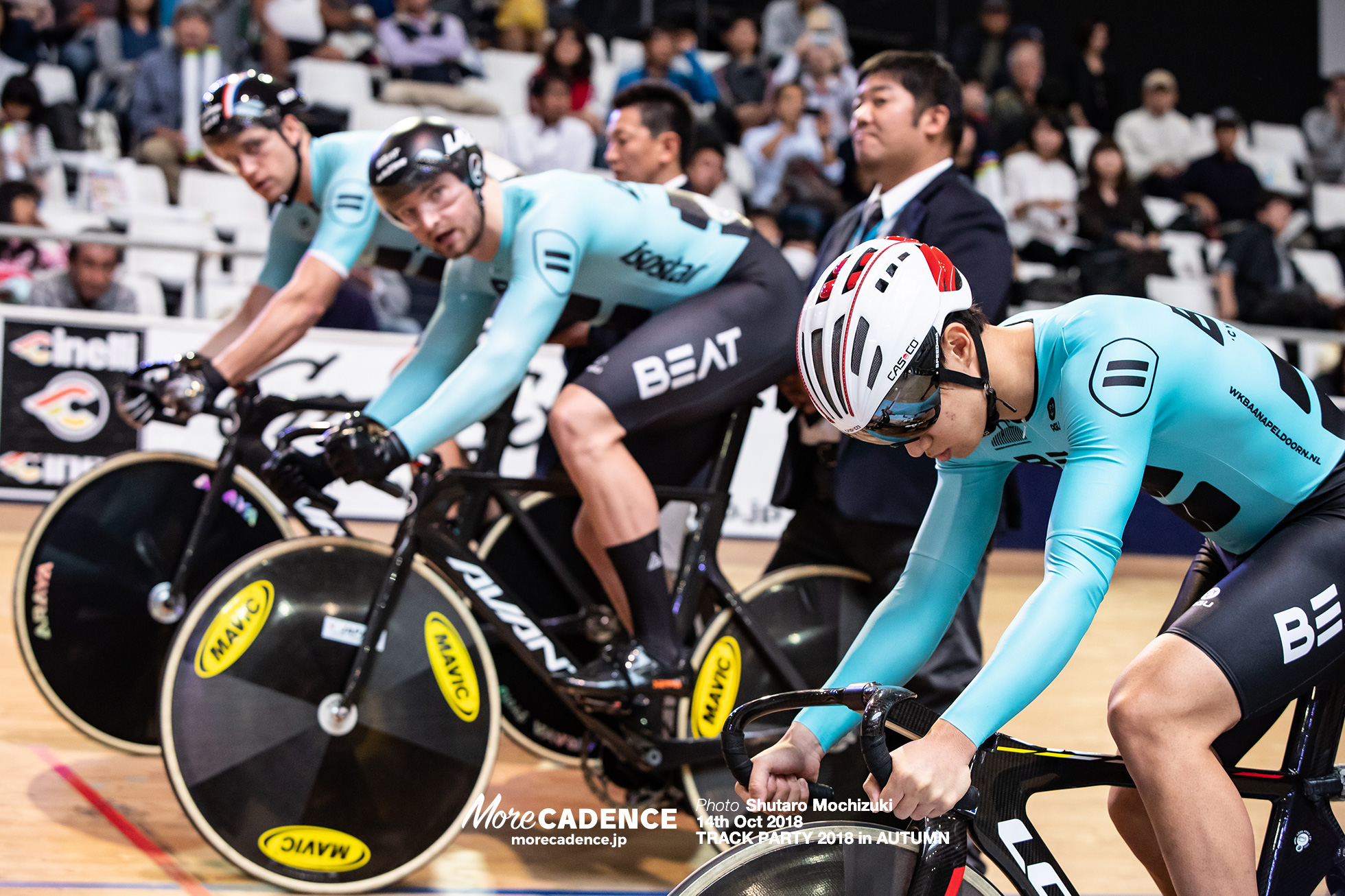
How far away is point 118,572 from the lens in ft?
12.7

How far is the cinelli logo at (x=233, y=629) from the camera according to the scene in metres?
2.94

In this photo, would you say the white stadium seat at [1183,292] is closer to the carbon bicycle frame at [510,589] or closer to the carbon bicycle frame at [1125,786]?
the carbon bicycle frame at [510,589]

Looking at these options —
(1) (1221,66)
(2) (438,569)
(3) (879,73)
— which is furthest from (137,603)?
(1) (1221,66)

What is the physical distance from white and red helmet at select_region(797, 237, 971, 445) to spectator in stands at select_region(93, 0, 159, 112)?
347 inches

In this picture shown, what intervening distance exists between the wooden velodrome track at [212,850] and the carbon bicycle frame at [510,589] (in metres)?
0.35

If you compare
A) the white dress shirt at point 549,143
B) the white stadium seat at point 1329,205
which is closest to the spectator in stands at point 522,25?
the white dress shirt at point 549,143

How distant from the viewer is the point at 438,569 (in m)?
3.14

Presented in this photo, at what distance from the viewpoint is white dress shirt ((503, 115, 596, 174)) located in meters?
9.30

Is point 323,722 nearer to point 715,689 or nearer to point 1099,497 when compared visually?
point 715,689

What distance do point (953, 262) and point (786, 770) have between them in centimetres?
197

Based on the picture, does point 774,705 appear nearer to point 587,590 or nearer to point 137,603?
point 587,590

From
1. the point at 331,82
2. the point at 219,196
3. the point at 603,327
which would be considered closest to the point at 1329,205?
the point at 331,82

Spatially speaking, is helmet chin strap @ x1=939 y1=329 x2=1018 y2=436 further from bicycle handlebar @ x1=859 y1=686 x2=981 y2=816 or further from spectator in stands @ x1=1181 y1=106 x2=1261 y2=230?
spectator in stands @ x1=1181 y1=106 x2=1261 y2=230

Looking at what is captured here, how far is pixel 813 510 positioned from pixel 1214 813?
6.48 feet
